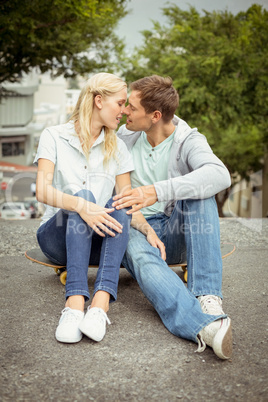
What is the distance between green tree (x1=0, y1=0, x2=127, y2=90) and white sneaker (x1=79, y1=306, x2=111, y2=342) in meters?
6.75

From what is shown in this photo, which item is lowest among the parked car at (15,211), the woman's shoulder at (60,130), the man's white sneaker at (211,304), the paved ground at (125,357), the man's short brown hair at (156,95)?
the parked car at (15,211)

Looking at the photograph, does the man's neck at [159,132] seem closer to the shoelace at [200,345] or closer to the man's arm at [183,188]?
the man's arm at [183,188]

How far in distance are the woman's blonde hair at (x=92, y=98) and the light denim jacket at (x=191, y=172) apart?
0.45 metres

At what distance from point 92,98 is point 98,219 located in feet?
3.02

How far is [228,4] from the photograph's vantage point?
49.3 ft

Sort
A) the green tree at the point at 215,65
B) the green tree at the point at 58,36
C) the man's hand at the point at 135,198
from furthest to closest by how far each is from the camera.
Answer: the green tree at the point at 215,65 → the green tree at the point at 58,36 → the man's hand at the point at 135,198

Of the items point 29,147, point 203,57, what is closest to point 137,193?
point 203,57

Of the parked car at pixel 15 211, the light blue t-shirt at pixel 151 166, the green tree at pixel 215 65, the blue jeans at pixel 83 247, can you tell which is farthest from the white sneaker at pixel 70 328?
the parked car at pixel 15 211

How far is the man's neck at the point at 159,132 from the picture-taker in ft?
10.6

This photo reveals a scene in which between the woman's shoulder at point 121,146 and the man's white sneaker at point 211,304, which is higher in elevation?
the woman's shoulder at point 121,146

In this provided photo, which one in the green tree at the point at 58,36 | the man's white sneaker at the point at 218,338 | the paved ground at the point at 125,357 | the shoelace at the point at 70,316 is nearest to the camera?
the paved ground at the point at 125,357

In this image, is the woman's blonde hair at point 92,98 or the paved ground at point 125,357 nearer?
the paved ground at point 125,357

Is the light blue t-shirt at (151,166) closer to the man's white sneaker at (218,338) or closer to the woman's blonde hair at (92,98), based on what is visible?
the woman's blonde hair at (92,98)

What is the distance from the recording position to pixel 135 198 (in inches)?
102
